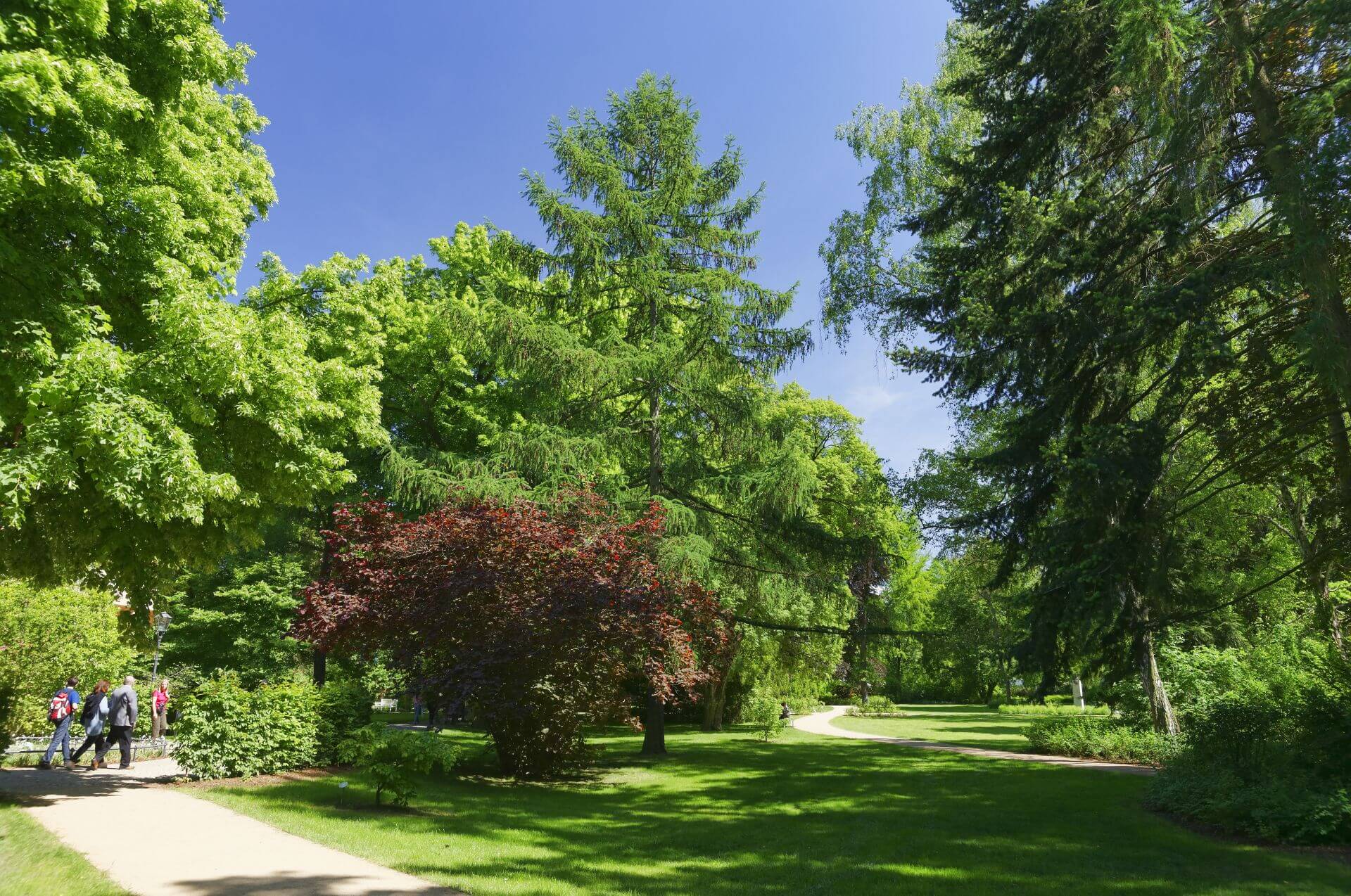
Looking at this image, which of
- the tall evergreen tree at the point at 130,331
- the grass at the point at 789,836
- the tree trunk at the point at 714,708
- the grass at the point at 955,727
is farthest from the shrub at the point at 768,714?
the tall evergreen tree at the point at 130,331

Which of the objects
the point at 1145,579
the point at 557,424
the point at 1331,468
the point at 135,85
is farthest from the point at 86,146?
the point at 1331,468

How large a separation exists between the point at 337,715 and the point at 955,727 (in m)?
22.7

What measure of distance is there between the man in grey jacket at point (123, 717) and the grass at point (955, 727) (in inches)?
717

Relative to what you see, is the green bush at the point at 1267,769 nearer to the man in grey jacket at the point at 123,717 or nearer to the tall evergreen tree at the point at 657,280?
the tall evergreen tree at the point at 657,280

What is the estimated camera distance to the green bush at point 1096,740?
14602mm

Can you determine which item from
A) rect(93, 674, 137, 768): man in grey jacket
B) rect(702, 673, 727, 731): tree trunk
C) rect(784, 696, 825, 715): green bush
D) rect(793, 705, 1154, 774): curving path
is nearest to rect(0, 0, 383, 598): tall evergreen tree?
rect(93, 674, 137, 768): man in grey jacket

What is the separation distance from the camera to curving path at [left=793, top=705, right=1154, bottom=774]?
1398 centimetres

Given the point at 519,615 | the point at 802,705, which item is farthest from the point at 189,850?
the point at 802,705

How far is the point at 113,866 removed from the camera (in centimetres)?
595

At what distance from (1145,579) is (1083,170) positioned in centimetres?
730

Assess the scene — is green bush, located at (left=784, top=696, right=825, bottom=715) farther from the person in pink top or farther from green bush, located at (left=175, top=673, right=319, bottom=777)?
green bush, located at (left=175, top=673, right=319, bottom=777)

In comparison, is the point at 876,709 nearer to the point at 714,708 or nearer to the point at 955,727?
the point at 955,727

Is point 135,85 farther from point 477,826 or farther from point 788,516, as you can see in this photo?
point 788,516

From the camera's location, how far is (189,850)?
21.5ft
